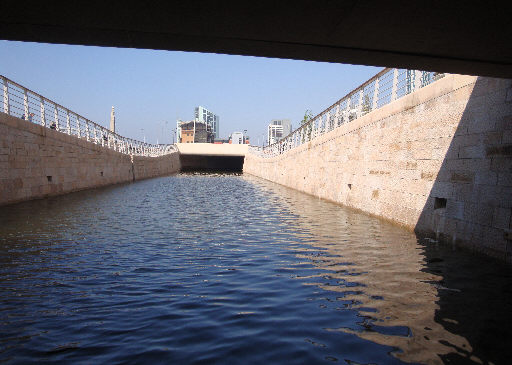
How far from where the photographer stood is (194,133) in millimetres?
107688

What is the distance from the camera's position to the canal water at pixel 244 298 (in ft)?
12.4

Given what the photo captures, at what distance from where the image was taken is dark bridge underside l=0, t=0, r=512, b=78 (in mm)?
4414

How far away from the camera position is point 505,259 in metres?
7.35

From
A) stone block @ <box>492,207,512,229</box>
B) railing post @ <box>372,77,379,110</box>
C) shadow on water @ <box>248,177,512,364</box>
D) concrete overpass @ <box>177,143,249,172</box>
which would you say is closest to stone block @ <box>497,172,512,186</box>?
stone block @ <box>492,207,512,229</box>

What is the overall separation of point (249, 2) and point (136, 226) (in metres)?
7.76

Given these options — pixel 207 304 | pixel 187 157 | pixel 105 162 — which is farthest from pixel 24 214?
pixel 187 157

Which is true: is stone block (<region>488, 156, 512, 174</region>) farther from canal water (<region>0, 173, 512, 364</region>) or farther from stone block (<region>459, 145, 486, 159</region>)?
canal water (<region>0, 173, 512, 364</region>)

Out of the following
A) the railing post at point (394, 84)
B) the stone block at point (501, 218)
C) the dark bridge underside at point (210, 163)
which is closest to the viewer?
the stone block at point (501, 218)

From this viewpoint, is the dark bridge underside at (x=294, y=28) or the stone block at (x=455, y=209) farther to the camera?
the stone block at (x=455, y=209)

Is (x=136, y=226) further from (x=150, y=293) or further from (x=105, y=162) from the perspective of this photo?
(x=105, y=162)

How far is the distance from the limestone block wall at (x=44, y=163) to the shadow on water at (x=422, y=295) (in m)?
11.8

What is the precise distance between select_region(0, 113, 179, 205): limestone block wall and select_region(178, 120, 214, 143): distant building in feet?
267

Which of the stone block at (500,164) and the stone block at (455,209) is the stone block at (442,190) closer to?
the stone block at (455,209)

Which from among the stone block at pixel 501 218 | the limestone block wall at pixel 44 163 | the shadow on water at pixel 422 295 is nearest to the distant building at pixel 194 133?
the limestone block wall at pixel 44 163
